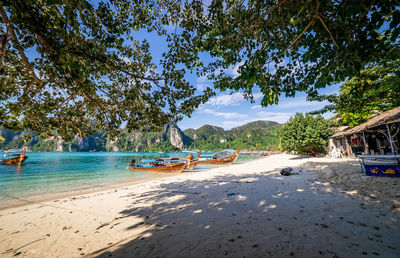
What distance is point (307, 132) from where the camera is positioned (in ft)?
70.2

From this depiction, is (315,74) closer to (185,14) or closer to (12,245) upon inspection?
(185,14)

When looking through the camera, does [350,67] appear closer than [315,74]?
Yes

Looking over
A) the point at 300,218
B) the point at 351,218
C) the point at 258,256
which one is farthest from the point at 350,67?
the point at 258,256

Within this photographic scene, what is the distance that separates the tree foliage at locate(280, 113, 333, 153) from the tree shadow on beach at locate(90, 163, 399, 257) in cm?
1990

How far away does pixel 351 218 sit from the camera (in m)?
3.27

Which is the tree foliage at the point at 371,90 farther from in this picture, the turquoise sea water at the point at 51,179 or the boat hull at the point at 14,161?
the boat hull at the point at 14,161

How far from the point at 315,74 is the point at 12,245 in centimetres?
873

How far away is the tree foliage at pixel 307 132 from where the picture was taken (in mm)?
21141

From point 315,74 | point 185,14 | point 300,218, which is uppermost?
point 185,14

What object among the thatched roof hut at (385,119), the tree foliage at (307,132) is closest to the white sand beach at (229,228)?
the thatched roof hut at (385,119)

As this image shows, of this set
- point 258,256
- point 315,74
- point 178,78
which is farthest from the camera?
point 178,78

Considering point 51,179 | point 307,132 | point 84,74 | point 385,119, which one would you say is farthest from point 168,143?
point 84,74

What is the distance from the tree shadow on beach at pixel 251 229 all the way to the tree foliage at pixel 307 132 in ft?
65.3

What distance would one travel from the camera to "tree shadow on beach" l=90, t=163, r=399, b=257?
2.50m
